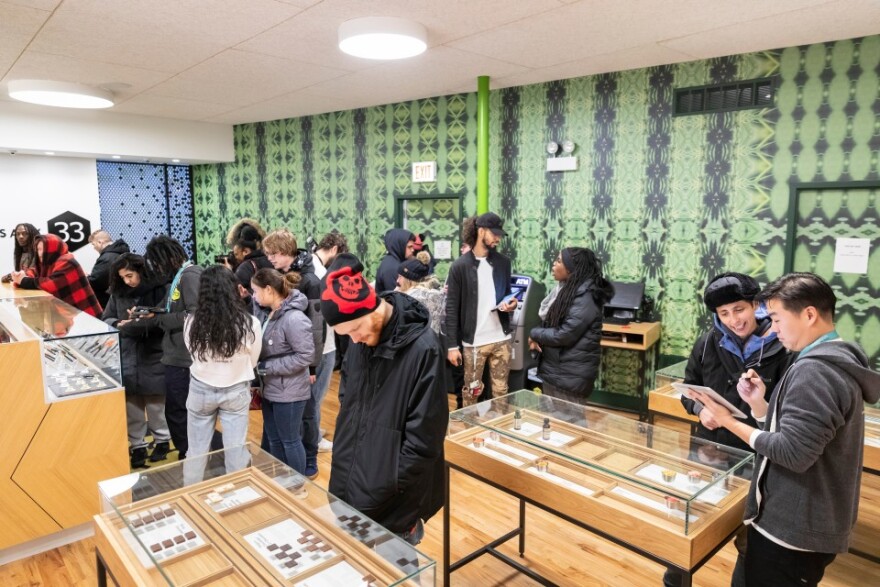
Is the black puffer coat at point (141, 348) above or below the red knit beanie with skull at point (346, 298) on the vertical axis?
below

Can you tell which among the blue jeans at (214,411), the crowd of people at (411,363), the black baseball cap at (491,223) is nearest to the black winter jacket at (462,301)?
the crowd of people at (411,363)

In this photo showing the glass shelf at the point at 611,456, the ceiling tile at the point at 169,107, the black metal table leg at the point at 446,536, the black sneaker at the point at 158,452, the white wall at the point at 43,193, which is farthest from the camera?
the white wall at the point at 43,193

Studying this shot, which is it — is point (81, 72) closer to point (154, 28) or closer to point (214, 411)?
point (154, 28)

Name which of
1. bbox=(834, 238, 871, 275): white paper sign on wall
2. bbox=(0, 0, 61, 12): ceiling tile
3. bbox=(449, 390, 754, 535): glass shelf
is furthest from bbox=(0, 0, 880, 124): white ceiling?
bbox=(449, 390, 754, 535): glass shelf

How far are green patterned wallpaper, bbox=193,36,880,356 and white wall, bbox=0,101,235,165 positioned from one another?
240cm

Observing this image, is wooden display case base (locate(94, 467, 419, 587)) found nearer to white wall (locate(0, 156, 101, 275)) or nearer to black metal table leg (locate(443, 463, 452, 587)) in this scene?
black metal table leg (locate(443, 463, 452, 587))

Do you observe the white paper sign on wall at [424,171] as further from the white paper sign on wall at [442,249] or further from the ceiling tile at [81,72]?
the ceiling tile at [81,72]

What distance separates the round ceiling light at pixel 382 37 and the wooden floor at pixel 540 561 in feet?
9.85

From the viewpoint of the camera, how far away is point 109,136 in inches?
290

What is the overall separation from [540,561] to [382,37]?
3.26 meters

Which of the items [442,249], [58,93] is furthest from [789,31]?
[58,93]

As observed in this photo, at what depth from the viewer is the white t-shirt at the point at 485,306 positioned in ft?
14.0

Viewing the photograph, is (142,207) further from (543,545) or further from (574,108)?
(543,545)

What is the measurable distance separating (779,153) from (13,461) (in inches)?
212
